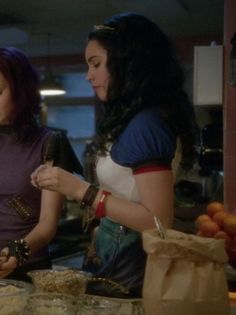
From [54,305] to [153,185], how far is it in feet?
1.58

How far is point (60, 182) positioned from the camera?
4.77 ft

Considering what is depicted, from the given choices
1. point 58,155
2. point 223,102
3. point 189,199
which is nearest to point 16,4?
point 189,199

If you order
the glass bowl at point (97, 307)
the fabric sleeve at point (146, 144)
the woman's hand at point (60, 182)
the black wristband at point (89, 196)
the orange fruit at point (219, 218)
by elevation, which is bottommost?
the orange fruit at point (219, 218)

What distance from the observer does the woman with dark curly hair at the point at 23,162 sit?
1.83 m

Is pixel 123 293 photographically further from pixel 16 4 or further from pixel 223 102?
pixel 16 4

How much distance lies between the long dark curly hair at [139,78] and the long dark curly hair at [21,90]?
1.21 ft

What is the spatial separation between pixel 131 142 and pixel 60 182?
23 centimetres

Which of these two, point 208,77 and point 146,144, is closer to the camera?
point 146,144

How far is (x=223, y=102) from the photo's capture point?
122 inches

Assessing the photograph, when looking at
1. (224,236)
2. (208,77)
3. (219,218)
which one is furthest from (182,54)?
(224,236)

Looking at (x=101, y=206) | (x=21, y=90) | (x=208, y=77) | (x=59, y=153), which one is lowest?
(x=101, y=206)

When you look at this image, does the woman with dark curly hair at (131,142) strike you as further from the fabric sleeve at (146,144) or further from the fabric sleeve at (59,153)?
the fabric sleeve at (59,153)

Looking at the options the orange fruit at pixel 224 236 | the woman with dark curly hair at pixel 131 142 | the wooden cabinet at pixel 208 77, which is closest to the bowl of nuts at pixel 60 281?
the woman with dark curly hair at pixel 131 142

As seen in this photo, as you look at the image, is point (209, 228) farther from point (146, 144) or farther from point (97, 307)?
point (97, 307)
